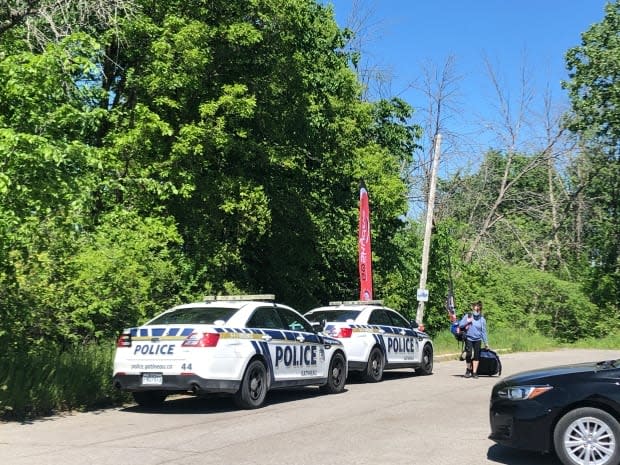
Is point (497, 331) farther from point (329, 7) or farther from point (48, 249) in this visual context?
point (48, 249)

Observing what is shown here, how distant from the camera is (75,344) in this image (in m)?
12.7

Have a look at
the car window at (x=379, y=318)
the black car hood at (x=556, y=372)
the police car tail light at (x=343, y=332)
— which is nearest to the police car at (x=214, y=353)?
the police car tail light at (x=343, y=332)

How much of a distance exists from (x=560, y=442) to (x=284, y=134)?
1682cm

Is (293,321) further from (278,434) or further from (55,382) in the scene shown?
(55,382)

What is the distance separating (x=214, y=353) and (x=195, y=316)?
1071 mm

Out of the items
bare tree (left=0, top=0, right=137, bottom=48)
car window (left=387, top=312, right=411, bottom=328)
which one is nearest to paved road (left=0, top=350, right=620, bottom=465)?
car window (left=387, top=312, right=411, bottom=328)

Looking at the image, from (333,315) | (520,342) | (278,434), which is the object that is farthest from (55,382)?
(520,342)

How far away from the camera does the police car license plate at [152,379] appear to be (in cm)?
1016

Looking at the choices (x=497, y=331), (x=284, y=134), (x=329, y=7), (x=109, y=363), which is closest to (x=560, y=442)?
(x=109, y=363)

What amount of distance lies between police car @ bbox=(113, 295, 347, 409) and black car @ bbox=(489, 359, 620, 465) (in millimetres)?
4386

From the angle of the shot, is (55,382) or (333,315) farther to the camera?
(333,315)

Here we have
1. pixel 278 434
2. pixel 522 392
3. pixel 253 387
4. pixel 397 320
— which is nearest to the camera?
pixel 522 392

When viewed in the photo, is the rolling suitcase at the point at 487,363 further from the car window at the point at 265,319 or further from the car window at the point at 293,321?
the car window at the point at 265,319

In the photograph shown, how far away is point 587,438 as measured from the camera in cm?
661
